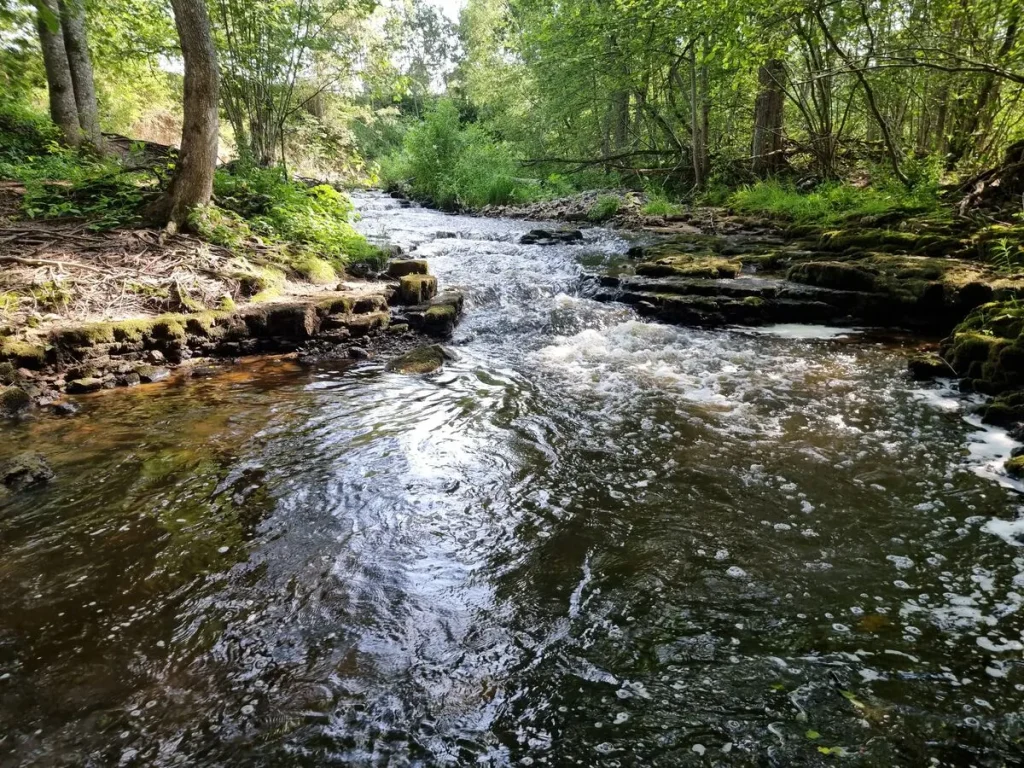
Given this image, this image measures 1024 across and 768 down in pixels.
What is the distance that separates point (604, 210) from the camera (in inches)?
676

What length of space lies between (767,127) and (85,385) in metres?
17.1

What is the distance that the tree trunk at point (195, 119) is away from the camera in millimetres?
6969

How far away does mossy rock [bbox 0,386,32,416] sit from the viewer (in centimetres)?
468

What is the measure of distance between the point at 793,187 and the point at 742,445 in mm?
13042

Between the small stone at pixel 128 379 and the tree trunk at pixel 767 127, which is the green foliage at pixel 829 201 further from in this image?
the small stone at pixel 128 379

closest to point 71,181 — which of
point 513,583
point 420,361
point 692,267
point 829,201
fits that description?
point 420,361

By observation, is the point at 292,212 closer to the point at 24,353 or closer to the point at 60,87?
the point at 24,353

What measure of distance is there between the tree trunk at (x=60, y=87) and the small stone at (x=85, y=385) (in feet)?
26.3

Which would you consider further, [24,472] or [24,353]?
[24,353]

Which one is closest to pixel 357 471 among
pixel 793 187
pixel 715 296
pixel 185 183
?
pixel 185 183

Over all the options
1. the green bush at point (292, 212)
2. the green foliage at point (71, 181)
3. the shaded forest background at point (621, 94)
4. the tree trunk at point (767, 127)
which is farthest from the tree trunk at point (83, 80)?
the tree trunk at point (767, 127)

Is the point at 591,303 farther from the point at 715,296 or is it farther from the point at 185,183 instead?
the point at 185,183

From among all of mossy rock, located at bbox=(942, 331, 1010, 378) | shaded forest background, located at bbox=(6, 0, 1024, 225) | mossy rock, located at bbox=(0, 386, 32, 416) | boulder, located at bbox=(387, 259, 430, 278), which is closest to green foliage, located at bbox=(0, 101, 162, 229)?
shaded forest background, located at bbox=(6, 0, 1024, 225)

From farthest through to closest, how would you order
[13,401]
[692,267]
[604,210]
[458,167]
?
[458,167]
[604,210]
[692,267]
[13,401]
